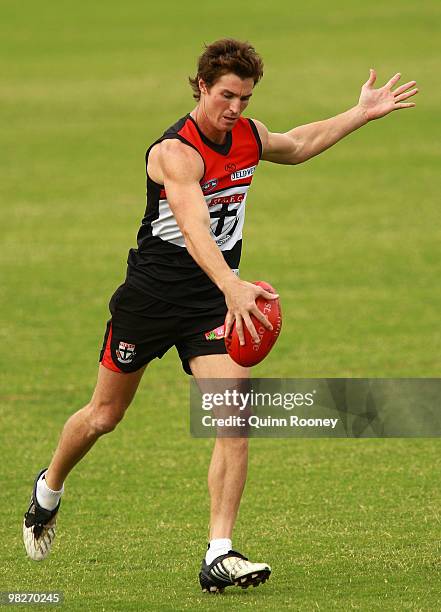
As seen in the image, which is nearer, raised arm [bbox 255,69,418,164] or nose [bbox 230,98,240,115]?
nose [bbox 230,98,240,115]

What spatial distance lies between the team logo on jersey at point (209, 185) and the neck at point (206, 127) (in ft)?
0.69

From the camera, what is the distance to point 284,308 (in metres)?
15.5

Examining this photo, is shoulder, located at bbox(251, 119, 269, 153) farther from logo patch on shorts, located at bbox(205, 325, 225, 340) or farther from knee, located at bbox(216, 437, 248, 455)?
knee, located at bbox(216, 437, 248, 455)

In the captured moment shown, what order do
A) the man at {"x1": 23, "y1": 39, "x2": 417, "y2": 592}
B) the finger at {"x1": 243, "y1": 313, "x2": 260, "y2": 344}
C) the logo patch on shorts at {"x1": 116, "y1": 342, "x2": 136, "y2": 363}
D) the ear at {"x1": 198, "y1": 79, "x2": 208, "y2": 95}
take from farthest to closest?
the logo patch on shorts at {"x1": 116, "y1": 342, "x2": 136, "y2": 363}, the ear at {"x1": 198, "y1": 79, "x2": 208, "y2": 95}, the man at {"x1": 23, "y1": 39, "x2": 417, "y2": 592}, the finger at {"x1": 243, "y1": 313, "x2": 260, "y2": 344}

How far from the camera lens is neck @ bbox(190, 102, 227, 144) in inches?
283

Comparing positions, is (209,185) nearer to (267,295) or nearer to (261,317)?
(267,295)

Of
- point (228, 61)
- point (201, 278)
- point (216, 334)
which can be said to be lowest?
point (216, 334)

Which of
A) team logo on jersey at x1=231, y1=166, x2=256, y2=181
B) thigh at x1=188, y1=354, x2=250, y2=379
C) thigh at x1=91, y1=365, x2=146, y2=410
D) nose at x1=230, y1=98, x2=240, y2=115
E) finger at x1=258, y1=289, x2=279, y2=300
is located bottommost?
thigh at x1=91, y1=365, x2=146, y2=410

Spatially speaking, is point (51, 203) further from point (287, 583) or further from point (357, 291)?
point (287, 583)

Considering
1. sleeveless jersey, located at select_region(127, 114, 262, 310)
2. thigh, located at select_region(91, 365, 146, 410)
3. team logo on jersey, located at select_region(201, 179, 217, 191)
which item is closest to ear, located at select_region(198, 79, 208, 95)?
sleeveless jersey, located at select_region(127, 114, 262, 310)

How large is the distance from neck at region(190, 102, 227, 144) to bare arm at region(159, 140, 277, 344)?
0.57ft

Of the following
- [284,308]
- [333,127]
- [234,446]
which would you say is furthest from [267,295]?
[284,308]

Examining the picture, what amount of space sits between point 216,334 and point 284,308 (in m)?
8.27

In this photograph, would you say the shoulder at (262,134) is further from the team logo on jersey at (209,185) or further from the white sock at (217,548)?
the white sock at (217,548)
